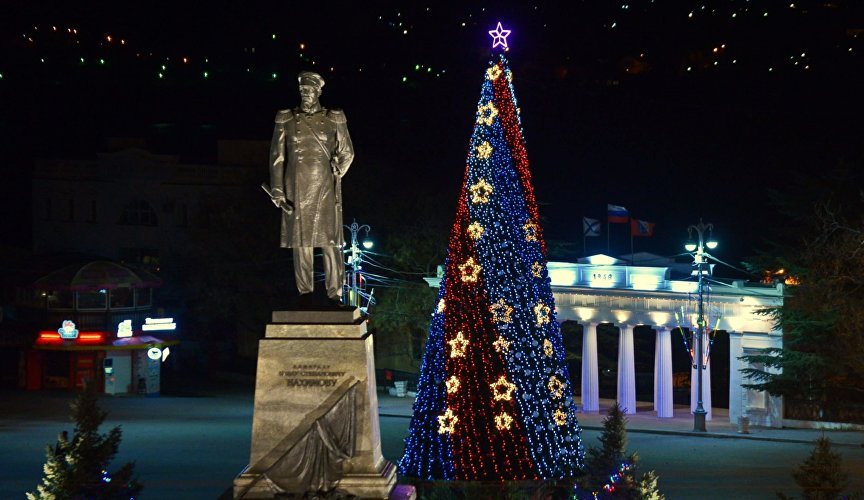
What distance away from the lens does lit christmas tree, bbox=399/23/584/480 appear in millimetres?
26484

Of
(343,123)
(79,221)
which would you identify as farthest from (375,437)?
(79,221)

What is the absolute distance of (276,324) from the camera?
53.1 feet

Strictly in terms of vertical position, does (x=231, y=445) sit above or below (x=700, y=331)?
below

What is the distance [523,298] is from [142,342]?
29.7 metres

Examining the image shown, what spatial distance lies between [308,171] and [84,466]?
17.4 ft

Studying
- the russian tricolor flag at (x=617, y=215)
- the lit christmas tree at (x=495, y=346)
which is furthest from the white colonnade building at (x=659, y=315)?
the lit christmas tree at (x=495, y=346)

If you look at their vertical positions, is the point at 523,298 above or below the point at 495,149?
below

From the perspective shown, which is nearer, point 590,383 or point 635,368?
point 590,383

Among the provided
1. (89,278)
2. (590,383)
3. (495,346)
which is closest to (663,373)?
(590,383)

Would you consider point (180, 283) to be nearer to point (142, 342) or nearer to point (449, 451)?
point (142, 342)

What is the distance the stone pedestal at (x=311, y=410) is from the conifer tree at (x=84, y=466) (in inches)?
117

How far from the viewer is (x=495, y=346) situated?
26672mm

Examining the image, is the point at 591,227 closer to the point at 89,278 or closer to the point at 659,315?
the point at 659,315

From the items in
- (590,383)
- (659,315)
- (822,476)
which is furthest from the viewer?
(590,383)
